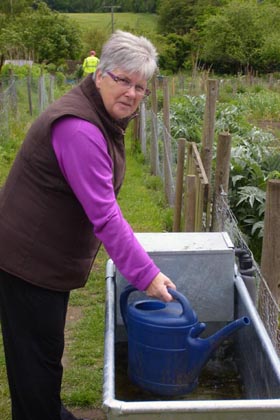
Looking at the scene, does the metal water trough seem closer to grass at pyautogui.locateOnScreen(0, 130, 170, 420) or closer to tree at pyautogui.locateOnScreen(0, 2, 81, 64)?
grass at pyautogui.locateOnScreen(0, 130, 170, 420)

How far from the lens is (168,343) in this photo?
2293 mm

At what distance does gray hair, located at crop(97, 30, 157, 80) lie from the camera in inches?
86.7

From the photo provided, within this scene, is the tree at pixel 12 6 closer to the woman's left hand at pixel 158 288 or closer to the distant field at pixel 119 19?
the distant field at pixel 119 19

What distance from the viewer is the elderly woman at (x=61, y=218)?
218 centimetres

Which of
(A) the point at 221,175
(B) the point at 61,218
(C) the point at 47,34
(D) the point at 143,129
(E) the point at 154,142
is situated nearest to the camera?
(B) the point at 61,218

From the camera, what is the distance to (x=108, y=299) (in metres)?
2.52

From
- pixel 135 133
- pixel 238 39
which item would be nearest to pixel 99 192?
pixel 135 133

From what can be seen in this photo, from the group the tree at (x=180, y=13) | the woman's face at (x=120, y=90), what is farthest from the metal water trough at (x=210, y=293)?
the tree at (x=180, y=13)

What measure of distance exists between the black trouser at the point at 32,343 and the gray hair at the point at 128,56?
2.89 feet

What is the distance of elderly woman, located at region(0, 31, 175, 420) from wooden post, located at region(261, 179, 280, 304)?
0.74m

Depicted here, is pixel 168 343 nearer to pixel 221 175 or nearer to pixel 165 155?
pixel 221 175

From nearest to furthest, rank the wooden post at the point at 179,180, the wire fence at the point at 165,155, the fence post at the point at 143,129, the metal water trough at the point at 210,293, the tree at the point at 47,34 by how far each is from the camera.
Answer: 1. the metal water trough at the point at 210,293
2. the wire fence at the point at 165,155
3. the wooden post at the point at 179,180
4. the fence post at the point at 143,129
5. the tree at the point at 47,34

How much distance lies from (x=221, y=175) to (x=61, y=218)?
1.94 metres

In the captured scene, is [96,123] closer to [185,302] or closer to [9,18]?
[185,302]
